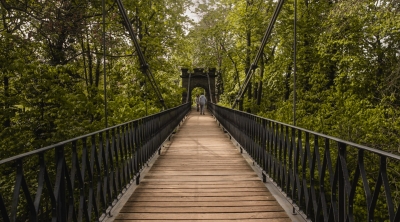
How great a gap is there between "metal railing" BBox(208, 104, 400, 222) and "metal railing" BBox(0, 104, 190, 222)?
6.45 feet

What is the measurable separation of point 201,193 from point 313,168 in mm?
1955

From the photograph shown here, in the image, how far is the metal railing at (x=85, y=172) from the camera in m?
2.07

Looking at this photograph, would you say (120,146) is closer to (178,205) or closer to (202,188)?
(178,205)

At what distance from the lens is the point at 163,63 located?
15711 mm

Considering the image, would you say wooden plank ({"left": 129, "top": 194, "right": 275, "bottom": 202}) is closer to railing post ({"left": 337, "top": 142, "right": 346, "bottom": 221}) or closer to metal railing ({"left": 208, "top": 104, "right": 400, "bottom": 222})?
metal railing ({"left": 208, "top": 104, "right": 400, "bottom": 222})

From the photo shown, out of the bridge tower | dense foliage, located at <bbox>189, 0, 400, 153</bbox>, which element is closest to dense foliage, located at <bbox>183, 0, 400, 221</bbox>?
dense foliage, located at <bbox>189, 0, 400, 153</bbox>

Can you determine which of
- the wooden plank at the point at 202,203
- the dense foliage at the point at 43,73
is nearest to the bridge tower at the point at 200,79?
the dense foliage at the point at 43,73

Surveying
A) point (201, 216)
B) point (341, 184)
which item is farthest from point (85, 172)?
point (341, 184)

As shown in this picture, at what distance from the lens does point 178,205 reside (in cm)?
406

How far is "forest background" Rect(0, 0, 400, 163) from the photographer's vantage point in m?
7.93

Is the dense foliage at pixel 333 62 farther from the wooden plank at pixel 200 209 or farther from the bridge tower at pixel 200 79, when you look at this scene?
the bridge tower at pixel 200 79

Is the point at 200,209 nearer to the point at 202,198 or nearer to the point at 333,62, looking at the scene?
the point at 202,198

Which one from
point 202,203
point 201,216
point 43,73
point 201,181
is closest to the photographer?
point 201,216

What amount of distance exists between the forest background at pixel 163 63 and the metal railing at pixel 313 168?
2856 mm
